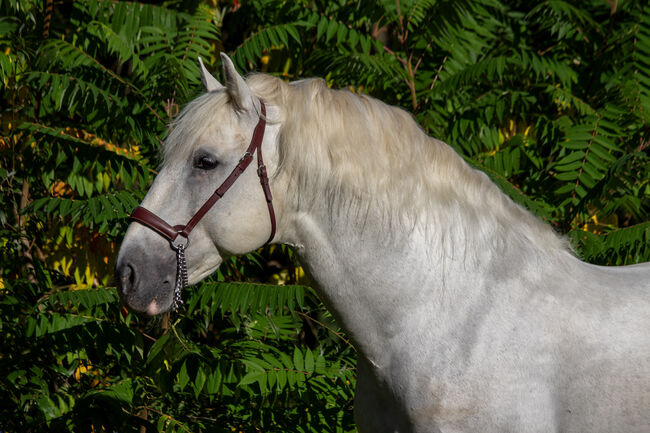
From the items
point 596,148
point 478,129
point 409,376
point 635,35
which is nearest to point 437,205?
point 409,376

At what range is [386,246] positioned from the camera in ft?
7.18

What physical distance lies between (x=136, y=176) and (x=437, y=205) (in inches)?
83.8

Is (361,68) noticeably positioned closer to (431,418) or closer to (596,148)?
(596,148)

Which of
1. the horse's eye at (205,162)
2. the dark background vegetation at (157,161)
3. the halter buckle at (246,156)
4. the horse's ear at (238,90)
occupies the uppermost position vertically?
the horse's ear at (238,90)

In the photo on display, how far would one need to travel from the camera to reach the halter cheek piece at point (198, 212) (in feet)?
7.04

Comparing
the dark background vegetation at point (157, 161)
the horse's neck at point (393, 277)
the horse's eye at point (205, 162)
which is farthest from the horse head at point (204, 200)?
the dark background vegetation at point (157, 161)

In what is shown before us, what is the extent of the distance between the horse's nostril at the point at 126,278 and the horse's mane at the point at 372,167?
421 mm

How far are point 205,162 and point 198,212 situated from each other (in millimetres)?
168

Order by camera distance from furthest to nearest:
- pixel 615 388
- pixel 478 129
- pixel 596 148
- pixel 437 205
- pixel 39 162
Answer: pixel 478 129 → pixel 39 162 → pixel 596 148 → pixel 437 205 → pixel 615 388

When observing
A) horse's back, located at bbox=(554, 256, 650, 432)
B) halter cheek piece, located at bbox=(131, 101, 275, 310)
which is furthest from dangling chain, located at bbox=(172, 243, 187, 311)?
horse's back, located at bbox=(554, 256, 650, 432)

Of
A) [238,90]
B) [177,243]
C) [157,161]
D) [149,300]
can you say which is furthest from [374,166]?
[157,161]

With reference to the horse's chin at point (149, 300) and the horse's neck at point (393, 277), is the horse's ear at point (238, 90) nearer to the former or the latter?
the horse's neck at point (393, 277)

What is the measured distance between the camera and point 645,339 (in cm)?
208

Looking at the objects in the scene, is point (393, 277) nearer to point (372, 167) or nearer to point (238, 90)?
point (372, 167)
